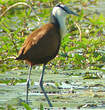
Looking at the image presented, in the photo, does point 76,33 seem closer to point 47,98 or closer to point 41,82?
point 41,82

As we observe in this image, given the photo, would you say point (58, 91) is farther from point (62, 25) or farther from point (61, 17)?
point (61, 17)

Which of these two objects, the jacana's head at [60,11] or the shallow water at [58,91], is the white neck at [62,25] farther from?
the shallow water at [58,91]

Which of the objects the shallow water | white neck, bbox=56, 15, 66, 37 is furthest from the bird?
the shallow water

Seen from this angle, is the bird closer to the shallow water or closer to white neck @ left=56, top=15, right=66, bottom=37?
white neck @ left=56, top=15, right=66, bottom=37

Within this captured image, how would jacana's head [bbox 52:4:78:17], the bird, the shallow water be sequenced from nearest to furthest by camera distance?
the shallow water < the bird < jacana's head [bbox 52:4:78:17]

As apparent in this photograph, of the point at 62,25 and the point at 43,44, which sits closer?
the point at 43,44

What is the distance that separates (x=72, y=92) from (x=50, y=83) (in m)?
0.68

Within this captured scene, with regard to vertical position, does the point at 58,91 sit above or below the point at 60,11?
below

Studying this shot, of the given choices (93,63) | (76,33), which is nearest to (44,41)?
(93,63)

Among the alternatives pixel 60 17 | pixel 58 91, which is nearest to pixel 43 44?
pixel 60 17

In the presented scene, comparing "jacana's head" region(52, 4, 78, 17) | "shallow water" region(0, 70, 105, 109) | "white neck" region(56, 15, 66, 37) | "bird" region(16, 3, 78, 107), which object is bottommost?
"shallow water" region(0, 70, 105, 109)

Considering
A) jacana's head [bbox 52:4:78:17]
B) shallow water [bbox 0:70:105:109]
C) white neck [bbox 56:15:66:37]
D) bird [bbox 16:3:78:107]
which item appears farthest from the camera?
jacana's head [bbox 52:4:78:17]

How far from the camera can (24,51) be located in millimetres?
6852

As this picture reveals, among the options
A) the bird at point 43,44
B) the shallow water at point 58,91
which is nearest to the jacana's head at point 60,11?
the bird at point 43,44
